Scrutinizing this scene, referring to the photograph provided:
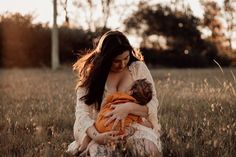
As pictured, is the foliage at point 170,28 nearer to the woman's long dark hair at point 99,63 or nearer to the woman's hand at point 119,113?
the woman's long dark hair at point 99,63

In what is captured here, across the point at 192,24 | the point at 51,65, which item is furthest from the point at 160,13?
the point at 51,65

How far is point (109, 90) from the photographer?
177 inches

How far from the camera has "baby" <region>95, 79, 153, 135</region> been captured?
4.12 m

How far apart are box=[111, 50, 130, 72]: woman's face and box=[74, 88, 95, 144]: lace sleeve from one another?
16.6 inches

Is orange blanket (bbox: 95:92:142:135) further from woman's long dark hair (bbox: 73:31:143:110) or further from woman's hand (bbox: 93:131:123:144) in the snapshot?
woman's long dark hair (bbox: 73:31:143:110)

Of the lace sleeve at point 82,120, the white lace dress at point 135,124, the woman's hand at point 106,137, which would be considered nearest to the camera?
the woman's hand at point 106,137

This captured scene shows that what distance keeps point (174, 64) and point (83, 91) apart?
2926 cm

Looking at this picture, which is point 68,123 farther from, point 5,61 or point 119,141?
point 5,61

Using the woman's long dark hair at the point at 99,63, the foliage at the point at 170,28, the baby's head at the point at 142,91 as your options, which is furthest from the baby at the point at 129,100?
the foliage at the point at 170,28

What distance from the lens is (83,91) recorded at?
457 centimetres

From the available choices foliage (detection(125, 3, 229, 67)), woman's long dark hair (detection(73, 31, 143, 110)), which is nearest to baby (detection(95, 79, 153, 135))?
woman's long dark hair (detection(73, 31, 143, 110))

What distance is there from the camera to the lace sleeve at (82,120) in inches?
170

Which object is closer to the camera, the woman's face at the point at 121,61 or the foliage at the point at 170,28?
the woman's face at the point at 121,61

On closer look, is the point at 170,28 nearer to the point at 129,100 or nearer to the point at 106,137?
the point at 129,100
